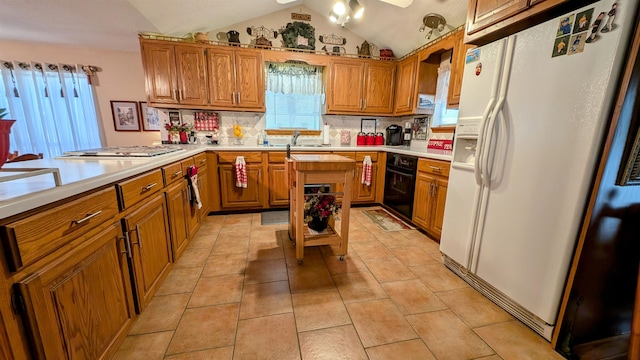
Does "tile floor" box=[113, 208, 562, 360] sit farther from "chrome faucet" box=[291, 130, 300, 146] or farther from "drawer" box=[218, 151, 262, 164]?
"chrome faucet" box=[291, 130, 300, 146]

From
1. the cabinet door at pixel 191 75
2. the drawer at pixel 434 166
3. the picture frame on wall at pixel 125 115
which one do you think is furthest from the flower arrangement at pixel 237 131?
the drawer at pixel 434 166

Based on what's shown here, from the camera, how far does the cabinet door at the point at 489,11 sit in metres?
1.45

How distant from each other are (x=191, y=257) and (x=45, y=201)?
157cm

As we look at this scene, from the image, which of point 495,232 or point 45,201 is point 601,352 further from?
point 45,201

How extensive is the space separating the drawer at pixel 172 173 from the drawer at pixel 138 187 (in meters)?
0.08

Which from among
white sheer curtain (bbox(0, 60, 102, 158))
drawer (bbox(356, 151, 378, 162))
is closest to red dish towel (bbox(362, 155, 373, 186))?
drawer (bbox(356, 151, 378, 162))

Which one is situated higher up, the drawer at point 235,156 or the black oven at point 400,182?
the drawer at point 235,156

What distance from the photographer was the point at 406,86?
356cm

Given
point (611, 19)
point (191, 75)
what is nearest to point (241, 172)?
point (191, 75)

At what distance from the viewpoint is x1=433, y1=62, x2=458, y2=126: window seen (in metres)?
3.18

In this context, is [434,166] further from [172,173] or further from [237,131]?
[237,131]

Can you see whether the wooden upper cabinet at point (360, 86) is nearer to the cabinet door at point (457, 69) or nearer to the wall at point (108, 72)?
the cabinet door at point (457, 69)

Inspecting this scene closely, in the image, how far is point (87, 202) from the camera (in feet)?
3.37

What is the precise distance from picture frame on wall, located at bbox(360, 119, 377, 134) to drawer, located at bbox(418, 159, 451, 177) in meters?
1.52
